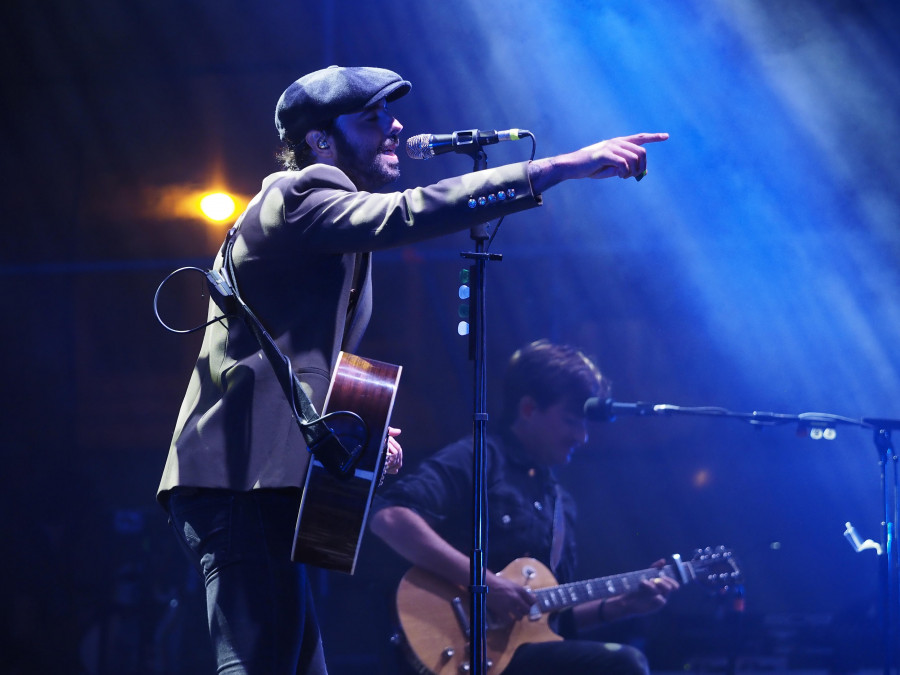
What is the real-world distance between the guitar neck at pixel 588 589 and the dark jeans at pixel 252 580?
2499mm

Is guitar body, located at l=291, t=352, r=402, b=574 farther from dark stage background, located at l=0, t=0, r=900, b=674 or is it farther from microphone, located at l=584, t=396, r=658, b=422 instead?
dark stage background, located at l=0, t=0, r=900, b=674

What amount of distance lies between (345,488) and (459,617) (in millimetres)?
2391

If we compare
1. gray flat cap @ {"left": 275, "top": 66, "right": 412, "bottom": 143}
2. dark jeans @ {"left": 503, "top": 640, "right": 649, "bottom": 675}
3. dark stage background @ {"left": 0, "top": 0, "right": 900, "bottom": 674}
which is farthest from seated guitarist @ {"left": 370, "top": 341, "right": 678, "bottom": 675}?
gray flat cap @ {"left": 275, "top": 66, "right": 412, "bottom": 143}

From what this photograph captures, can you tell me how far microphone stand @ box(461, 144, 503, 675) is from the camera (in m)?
2.22

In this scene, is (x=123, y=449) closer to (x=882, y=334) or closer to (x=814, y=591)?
(x=814, y=591)

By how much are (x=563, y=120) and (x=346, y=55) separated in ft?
4.32

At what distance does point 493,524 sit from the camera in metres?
4.22

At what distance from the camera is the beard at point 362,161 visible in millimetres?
2027

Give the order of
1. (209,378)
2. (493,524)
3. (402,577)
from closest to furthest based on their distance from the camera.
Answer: (209,378) < (402,577) < (493,524)

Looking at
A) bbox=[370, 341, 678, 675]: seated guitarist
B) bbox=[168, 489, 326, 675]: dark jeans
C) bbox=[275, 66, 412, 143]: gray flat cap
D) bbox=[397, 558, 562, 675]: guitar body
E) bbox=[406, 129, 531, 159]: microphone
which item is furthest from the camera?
bbox=[370, 341, 678, 675]: seated guitarist

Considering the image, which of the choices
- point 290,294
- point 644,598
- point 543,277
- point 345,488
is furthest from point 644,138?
point 543,277

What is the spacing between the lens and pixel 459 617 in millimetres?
3846

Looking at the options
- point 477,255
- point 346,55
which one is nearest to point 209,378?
point 477,255

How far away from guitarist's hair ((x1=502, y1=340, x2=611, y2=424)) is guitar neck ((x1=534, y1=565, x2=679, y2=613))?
0.87 metres
